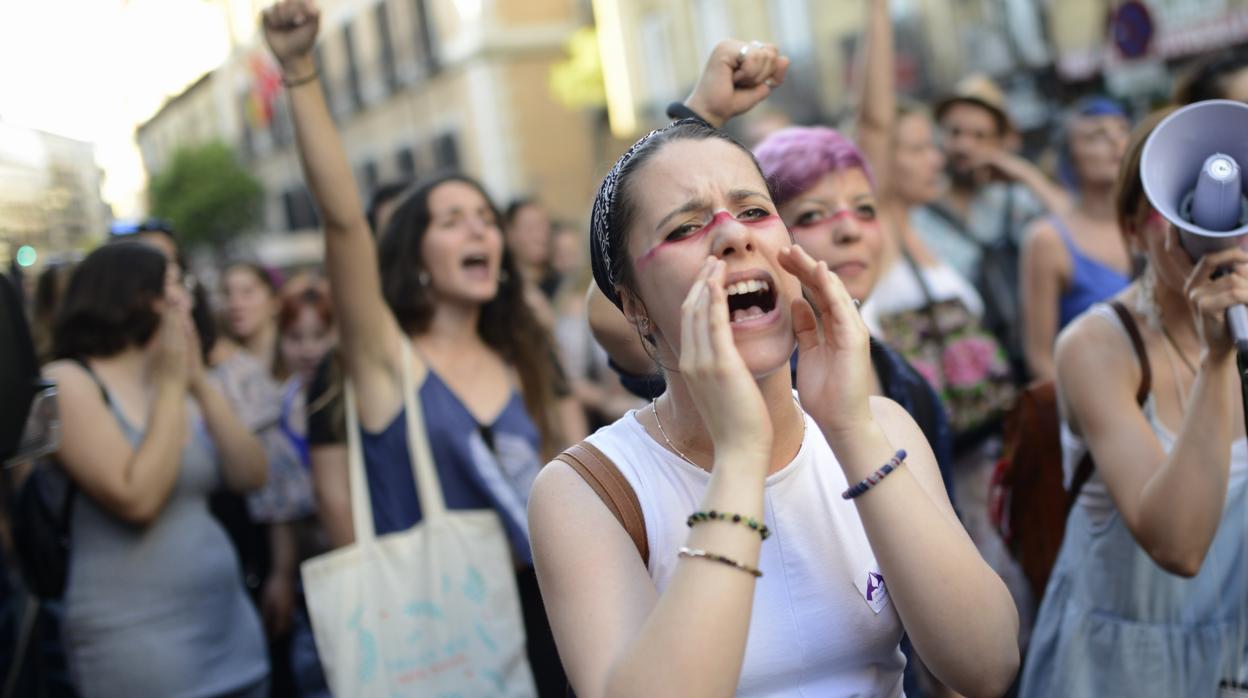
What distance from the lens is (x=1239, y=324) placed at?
1.99 m

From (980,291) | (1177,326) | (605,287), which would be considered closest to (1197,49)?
(980,291)

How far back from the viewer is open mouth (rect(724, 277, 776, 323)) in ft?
5.33

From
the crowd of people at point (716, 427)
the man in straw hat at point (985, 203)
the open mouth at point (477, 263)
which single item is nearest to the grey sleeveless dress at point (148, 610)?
the crowd of people at point (716, 427)

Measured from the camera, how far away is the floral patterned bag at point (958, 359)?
364cm

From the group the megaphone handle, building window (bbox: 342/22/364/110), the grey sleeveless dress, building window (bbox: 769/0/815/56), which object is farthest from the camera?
building window (bbox: 342/22/364/110)

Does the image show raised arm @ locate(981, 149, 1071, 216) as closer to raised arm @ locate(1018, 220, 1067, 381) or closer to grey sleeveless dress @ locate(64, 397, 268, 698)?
raised arm @ locate(1018, 220, 1067, 381)

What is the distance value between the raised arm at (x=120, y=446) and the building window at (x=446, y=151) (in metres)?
24.7

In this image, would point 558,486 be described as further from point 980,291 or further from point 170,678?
point 980,291

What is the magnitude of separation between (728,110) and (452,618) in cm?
137

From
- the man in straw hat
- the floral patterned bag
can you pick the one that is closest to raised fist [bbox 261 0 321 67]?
the floral patterned bag

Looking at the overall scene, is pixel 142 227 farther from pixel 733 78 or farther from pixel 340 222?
pixel 733 78

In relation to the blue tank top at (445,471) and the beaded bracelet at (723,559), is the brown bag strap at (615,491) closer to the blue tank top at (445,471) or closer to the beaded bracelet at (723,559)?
the beaded bracelet at (723,559)

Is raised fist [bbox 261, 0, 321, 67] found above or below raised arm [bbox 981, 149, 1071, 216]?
above

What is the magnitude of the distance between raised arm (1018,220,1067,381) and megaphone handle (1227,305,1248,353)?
192cm
